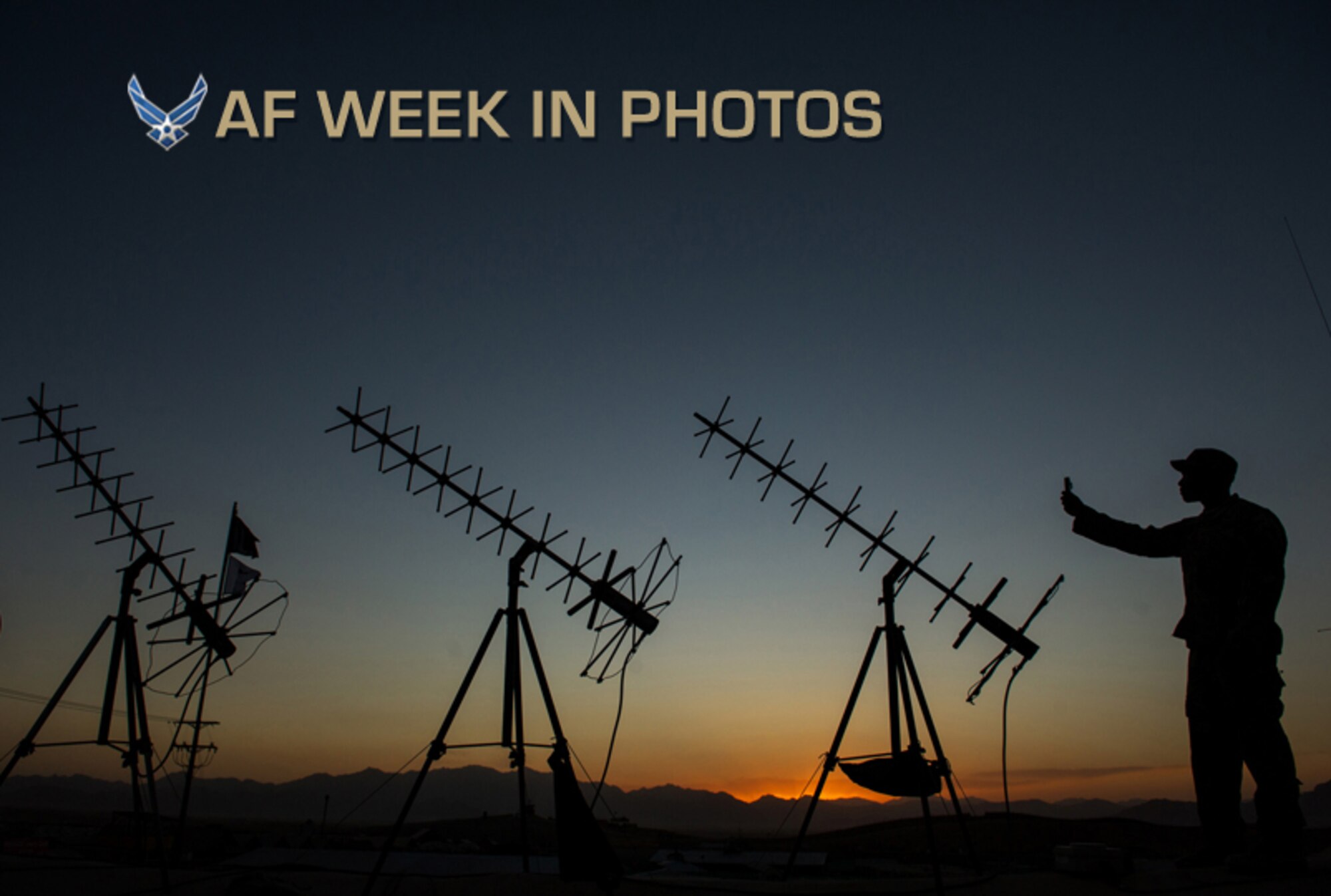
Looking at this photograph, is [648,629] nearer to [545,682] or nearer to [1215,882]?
[545,682]

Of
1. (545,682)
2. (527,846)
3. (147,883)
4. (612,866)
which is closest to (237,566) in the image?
(147,883)

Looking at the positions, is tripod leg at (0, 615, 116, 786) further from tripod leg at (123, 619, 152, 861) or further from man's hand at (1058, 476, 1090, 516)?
man's hand at (1058, 476, 1090, 516)

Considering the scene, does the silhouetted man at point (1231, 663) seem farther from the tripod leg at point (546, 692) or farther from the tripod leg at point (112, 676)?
the tripod leg at point (112, 676)

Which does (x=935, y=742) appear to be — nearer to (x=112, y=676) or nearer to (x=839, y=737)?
(x=839, y=737)

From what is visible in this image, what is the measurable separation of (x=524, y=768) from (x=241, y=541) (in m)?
4.27

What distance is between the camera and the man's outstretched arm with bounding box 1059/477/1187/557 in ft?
29.8

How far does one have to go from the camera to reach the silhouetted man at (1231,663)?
25.2 feet

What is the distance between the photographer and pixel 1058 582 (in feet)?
30.6

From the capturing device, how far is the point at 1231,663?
26.3 feet

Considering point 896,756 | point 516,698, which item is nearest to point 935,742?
point 896,756

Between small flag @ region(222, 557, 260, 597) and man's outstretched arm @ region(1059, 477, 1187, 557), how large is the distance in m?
9.11

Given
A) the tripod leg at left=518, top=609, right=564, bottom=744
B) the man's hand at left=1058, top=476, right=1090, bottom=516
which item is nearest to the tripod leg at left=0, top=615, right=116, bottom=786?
the tripod leg at left=518, top=609, right=564, bottom=744

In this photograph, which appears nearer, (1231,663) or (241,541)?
(1231,663)

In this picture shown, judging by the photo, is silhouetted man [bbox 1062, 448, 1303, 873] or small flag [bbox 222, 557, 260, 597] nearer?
silhouetted man [bbox 1062, 448, 1303, 873]
